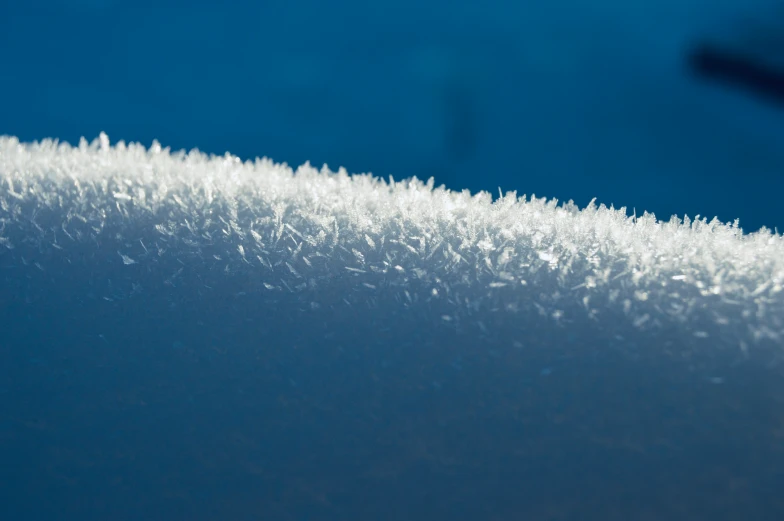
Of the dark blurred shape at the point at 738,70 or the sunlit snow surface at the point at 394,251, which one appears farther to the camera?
the dark blurred shape at the point at 738,70

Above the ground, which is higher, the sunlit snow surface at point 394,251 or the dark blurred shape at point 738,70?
the dark blurred shape at point 738,70

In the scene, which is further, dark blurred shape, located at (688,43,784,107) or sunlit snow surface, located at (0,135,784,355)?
dark blurred shape, located at (688,43,784,107)

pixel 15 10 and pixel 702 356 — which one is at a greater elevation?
pixel 15 10

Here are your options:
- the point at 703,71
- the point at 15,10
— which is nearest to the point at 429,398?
the point at 703,71

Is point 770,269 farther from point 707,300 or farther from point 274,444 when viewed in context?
point 274,444
